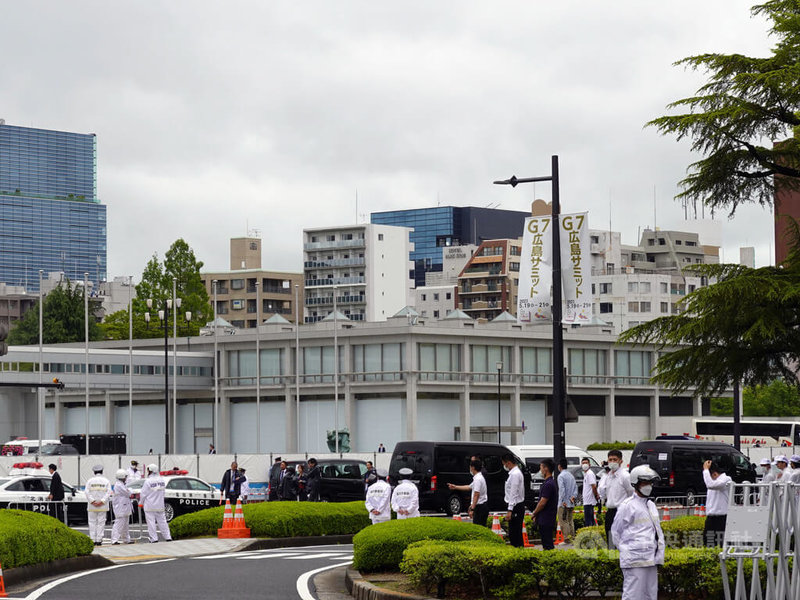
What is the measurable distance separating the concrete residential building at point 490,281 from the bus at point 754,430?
229 ft

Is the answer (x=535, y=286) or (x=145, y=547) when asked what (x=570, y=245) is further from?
(x=145, y=547)

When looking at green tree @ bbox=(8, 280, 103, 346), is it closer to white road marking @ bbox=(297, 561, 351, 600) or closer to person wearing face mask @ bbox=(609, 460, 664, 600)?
white road marking @ bbox=(297, 561, 351, 600)

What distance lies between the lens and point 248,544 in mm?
27625

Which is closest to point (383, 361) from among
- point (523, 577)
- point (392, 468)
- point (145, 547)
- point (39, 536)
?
point (392, 468)

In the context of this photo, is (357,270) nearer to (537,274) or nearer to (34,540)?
(537,274)

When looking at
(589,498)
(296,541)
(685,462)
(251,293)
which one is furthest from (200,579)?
(251,293)

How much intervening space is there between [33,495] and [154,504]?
737 centimetres

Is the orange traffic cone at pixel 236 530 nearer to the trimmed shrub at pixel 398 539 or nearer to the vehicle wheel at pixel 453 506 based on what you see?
the trimmed shrub at pixel 398 539

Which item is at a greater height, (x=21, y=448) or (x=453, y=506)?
(x=21, y=448)

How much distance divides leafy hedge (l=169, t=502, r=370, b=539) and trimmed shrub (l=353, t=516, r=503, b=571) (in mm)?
9233

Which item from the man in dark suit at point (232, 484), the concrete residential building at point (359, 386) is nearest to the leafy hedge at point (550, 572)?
the man in dark suit at point (232, 484)

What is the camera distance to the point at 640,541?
1338 cm

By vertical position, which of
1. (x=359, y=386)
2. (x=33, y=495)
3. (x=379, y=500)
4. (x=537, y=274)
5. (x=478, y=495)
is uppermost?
(x=537, y=274)

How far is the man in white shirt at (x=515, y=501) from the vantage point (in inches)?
847
